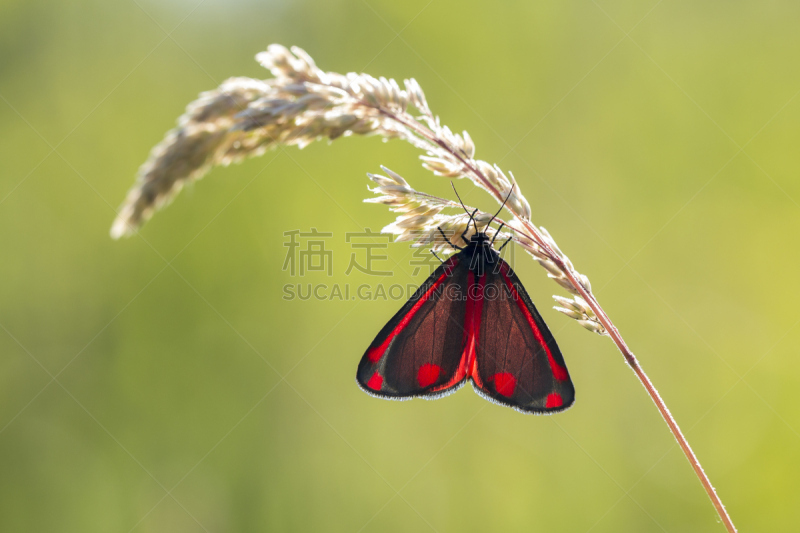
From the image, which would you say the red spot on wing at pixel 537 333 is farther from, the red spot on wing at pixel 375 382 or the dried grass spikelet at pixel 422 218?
the red spot on wing at pixel 375 382

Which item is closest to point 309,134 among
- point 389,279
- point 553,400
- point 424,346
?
point 424,346

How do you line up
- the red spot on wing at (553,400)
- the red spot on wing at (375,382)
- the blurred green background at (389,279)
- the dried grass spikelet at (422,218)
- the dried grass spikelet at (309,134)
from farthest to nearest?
the blurred green background at (389,279), the red spot on wing at (375,382), the red spot on wing at (553,400), the dried grass spikelet at (422,218), the dried grass spikelet at (309,134)

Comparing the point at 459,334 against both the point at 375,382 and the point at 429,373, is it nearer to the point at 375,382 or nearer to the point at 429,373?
the point at 429,373

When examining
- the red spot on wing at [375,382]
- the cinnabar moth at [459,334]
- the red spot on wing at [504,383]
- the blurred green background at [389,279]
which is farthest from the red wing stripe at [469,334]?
the blurred green background at [389,279]

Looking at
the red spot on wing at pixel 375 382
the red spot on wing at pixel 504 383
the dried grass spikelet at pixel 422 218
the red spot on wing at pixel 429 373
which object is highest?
the dried grass spikelet at pixel 422 218

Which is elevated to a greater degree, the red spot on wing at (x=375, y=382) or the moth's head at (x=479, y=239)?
the moth's head at (x=479, y=239)

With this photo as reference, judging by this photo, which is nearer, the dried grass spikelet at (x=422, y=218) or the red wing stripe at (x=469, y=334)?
the dried grass spikelet at (x=422, y=218)

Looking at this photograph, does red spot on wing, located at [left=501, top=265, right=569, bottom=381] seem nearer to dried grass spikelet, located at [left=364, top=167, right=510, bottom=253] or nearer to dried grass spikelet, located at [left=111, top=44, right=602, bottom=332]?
dried grass spikelet, located at [left=364, top=167, right=510, bottom=253]
